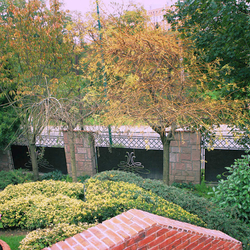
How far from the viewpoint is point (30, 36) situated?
6.78 metres

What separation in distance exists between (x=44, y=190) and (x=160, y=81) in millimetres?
3850

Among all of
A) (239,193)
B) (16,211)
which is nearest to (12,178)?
(16,211)

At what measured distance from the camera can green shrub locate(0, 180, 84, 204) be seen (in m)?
5.06

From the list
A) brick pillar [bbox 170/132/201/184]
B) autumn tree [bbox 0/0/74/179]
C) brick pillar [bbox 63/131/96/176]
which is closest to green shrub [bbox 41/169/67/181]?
brick pillar [bbox 63/131/96/176]

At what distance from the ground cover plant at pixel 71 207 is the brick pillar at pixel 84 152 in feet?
9.51

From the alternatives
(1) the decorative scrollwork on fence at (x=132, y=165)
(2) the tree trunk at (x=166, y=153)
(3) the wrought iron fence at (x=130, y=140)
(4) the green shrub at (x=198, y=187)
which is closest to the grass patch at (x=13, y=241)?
(2) the tree trunk at (x=166, y=153)

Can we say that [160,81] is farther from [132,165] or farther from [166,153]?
[132,165]

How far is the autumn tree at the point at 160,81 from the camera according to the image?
17.2 ft

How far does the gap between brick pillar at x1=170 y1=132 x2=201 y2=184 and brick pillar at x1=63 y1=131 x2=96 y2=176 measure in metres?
2.83

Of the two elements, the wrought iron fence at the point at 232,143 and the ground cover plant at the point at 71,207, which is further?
the wrought iron fence at the point at 232,143

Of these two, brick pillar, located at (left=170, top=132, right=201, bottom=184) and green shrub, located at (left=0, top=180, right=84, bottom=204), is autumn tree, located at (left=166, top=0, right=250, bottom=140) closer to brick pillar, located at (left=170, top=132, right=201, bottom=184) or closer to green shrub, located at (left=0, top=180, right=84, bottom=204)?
brick pillar, located at (left=170, top=132, right=201, bottom=184)

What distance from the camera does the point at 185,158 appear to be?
7.39 metres

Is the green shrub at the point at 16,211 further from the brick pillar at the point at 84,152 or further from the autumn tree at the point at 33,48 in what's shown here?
the brick pillar at the point at 84,152

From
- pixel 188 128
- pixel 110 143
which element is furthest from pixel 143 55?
pixel 110 143
